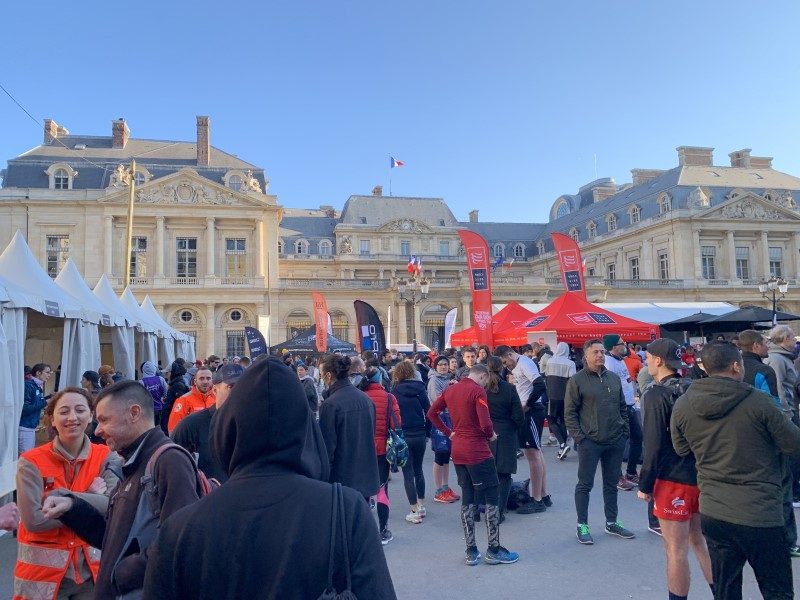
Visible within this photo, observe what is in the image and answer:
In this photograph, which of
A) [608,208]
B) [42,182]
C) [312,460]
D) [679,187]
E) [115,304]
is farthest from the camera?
[608,208]

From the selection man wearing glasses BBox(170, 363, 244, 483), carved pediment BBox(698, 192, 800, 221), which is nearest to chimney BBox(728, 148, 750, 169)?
carved pediment BBox(698, 192, 800, 221)

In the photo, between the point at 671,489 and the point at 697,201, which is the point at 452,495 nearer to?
the point at 671,489

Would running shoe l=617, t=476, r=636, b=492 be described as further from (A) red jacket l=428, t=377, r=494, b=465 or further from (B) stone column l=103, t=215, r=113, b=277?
(B) stone column l=103, t=215, r=113, b=277

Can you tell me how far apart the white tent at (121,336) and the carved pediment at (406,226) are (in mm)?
36399

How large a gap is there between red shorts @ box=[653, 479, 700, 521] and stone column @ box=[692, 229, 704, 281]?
4442 cm

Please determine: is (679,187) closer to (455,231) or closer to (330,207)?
(455,231)

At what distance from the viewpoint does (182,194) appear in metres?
39.0

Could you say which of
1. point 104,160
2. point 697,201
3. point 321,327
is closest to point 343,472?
point 321,327

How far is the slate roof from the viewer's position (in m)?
38.2

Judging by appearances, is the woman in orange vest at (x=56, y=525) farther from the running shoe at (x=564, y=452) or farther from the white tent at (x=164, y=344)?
the white tent at (x=164, y=344)

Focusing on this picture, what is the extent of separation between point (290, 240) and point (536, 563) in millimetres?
47136

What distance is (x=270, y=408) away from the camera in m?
1.58

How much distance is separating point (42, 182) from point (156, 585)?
43968 mm

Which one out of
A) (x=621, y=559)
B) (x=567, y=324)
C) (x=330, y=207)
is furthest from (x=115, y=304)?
(x=330, y=207)
